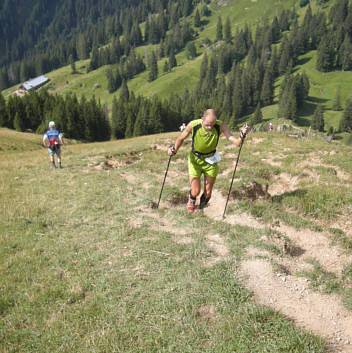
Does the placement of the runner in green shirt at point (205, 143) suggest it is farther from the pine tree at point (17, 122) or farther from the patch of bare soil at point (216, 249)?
the pine tree at point (17, 122)

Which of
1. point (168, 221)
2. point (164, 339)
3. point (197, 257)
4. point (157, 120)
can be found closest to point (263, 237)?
point (197, 257)

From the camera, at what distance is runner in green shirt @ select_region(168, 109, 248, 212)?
881 centimetres

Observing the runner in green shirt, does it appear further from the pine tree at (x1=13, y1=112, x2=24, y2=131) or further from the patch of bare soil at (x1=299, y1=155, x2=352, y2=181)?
the pine tree at (x1=13, y1=112, x2=24, y2=131)

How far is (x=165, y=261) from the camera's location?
686 cm

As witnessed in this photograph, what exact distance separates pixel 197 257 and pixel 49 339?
3.85 metres

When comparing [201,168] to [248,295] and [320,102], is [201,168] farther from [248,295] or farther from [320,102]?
[320,102]

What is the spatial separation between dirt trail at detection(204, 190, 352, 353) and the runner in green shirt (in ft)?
10.6

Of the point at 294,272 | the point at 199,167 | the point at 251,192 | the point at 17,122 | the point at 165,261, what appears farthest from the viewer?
the point at 17,122

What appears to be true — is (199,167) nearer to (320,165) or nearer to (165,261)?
(165,261)

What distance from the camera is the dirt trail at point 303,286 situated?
15.9 feet

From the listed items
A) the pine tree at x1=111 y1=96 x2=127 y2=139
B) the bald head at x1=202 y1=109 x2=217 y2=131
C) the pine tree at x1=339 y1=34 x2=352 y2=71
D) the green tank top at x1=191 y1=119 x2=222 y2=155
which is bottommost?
the pine tree at x1=111 y1=96 x2=127 y2=139

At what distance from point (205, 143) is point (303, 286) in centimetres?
524

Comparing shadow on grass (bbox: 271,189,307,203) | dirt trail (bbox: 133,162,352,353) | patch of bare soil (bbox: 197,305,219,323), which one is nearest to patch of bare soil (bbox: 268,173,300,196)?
shadow on grass (bbox: 271,189,307,203)

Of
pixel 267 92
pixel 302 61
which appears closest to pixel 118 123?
pixel 267 92
